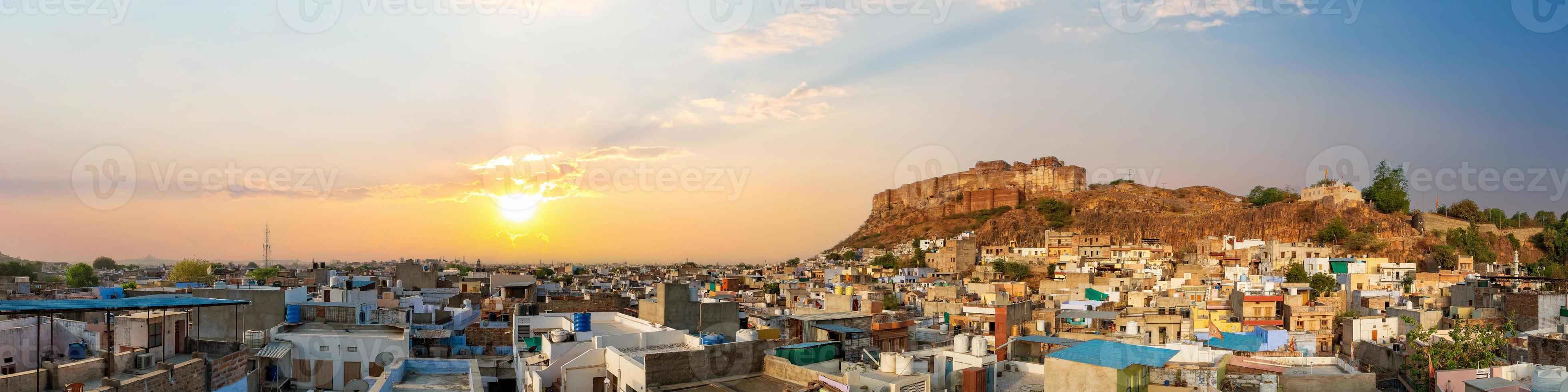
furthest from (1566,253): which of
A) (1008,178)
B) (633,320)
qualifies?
(633,320)

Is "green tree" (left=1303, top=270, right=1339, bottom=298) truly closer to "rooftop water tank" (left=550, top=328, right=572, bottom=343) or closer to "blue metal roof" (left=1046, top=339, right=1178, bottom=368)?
"blue metal roof" (left=1046, top=339, right=1178, bottom=368)

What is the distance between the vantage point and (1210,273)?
49406 millimetres

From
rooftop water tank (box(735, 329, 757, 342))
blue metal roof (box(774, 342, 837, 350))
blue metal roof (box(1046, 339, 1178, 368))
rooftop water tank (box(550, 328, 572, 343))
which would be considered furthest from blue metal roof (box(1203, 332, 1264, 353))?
rooftop water tank (box(550, 328, 572, 343))

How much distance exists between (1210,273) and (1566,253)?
116 ft

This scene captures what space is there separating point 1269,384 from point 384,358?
48.7 feet

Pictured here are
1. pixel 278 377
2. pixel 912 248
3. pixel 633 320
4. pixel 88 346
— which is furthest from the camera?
pixel 912 248

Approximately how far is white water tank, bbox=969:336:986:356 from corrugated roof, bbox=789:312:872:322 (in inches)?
167

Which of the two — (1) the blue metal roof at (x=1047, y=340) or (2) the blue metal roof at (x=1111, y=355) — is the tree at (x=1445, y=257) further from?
(2) the blue metal roof at (x=1111, y=355)

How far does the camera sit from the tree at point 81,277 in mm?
52375

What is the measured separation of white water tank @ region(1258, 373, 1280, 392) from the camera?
39.7 feet

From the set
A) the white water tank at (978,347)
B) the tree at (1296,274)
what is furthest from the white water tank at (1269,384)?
the tree at (1296,274)

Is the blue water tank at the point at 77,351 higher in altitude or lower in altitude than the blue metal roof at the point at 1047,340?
higher

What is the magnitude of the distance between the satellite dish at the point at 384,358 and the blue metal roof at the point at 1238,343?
59.2ft

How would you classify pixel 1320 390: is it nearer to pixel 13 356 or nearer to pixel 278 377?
pixel 278 377
